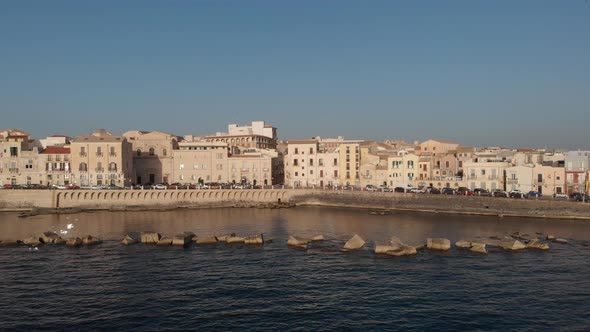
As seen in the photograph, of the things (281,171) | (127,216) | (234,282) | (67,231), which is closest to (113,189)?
(127,216)

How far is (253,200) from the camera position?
77.8 m

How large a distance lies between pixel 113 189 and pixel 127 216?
34.5 feet

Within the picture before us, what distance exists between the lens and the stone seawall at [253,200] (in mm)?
65312

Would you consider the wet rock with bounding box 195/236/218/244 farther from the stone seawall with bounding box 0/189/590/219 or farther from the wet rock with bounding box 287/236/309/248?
the stone seawall with bounding box 0/189/590/219

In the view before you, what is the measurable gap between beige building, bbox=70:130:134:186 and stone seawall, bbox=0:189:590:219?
6663 millimetres

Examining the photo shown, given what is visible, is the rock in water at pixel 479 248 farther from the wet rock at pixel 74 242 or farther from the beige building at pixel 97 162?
the beige building at pixel 97 162

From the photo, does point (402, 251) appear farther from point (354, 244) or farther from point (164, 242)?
point (164, 242)

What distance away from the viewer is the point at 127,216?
65875 millimetres

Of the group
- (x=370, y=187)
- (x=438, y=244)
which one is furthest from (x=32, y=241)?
(x=370, y=187)

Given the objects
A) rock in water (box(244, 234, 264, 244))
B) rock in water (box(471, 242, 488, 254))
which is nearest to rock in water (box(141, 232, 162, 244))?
rock in water (box(244, 234, 264, 244))

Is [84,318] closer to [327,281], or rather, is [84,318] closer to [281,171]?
[327,281]

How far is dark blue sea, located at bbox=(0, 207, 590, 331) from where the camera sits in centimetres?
2514

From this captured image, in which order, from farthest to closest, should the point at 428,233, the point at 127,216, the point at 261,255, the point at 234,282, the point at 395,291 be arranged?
the point at 127,216 → the point at 428,233 → the point at 261,255 → the point at 234,282 → the point at 395,291

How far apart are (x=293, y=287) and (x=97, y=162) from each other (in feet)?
191
